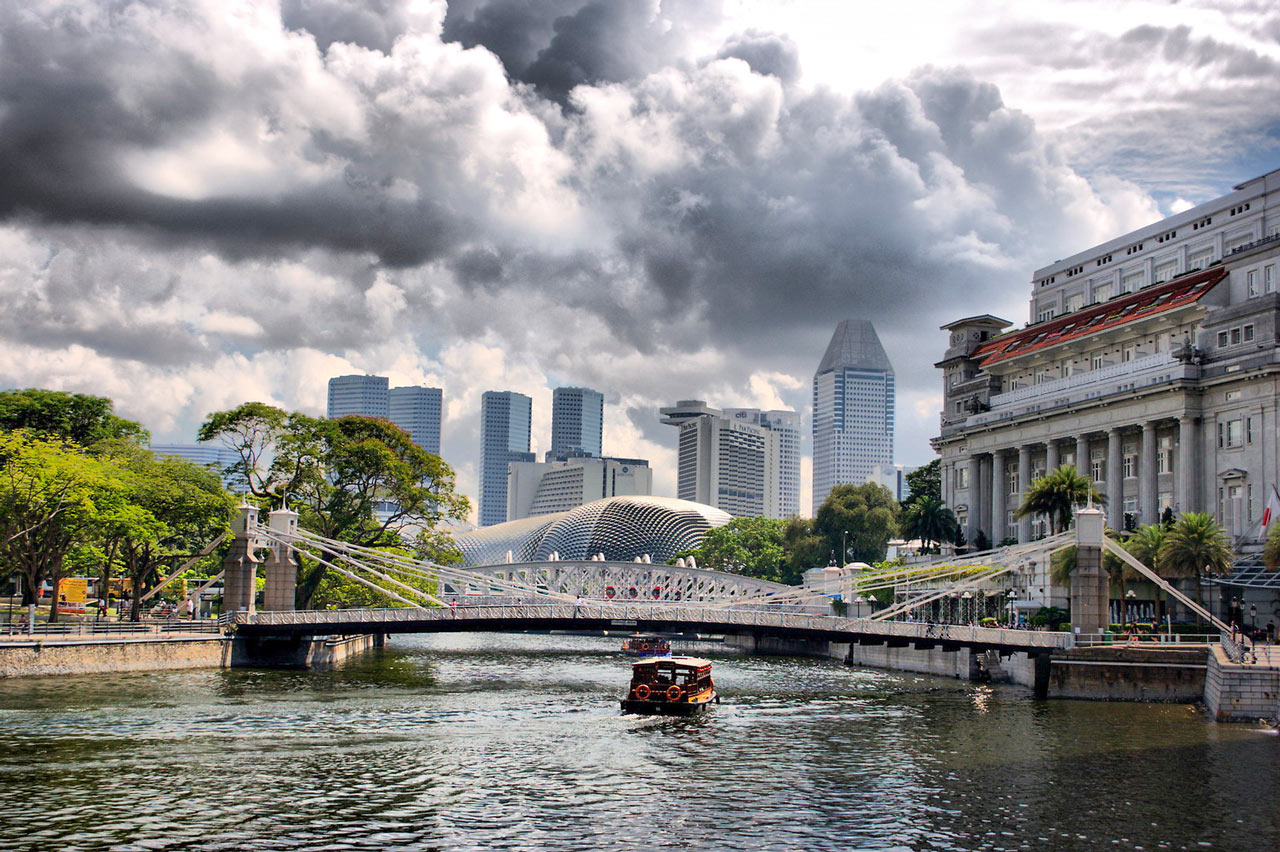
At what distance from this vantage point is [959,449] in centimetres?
13600

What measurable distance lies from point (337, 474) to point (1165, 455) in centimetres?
6733

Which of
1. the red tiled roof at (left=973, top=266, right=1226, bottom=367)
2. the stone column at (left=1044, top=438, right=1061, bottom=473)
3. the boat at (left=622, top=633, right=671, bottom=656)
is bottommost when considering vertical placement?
the boat at (left=622, top=633, right=671, bottom=656)

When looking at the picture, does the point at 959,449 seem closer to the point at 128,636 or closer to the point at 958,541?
the point at 958,541

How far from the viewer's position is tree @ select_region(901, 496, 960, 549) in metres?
127

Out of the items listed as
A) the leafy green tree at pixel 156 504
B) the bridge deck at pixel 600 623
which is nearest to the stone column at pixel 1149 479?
the bridge deck at pixel 600 623

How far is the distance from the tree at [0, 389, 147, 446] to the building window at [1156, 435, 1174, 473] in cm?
8203

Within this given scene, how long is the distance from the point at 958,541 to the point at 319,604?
62.1 meters

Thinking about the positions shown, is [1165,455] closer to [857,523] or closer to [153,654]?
[857,523]

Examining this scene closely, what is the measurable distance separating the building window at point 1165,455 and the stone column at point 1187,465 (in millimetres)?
3086

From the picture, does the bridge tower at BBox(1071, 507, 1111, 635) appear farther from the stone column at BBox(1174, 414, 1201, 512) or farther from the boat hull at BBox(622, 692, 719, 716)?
the stone column at BBox(1174, 414, 1201, 512)

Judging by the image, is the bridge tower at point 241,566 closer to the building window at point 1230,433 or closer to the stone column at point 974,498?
the building window at point 1230,433

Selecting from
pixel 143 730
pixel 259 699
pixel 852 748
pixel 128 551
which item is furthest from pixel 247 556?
pixel 852 748

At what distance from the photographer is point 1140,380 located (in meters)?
106

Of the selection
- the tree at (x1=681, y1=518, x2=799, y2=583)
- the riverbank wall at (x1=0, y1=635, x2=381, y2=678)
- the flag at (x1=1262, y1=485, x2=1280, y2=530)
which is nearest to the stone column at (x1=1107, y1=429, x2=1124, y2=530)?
the flag at (x1=1262, y1=485, x2=1280, y2=530)
